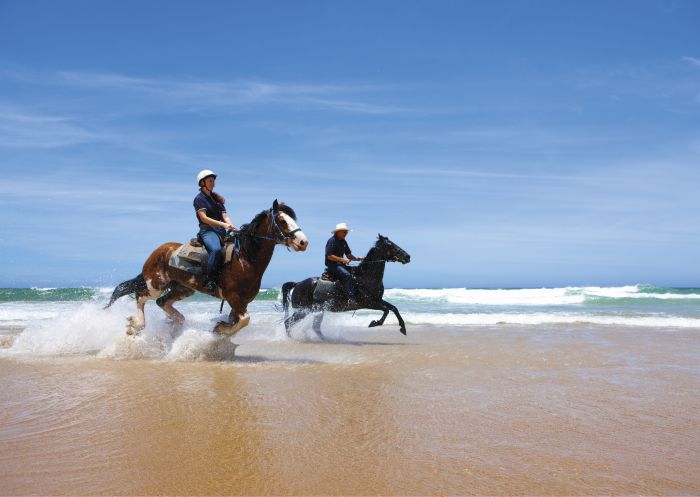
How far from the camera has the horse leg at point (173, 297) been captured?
8.66 metres

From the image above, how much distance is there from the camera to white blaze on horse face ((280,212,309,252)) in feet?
23.1

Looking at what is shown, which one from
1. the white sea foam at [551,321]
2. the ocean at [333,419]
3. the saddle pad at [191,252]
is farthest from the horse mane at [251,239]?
the white sea foam at [551,321]

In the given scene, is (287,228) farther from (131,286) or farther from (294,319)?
(294,319)

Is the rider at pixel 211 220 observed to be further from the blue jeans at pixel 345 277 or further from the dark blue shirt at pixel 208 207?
the blue jeans at pixel 345 277

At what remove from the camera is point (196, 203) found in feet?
26.0

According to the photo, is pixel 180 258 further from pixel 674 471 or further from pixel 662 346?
pixel 662 346

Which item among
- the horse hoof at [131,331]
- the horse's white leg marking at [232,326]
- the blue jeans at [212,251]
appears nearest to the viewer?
the horse's white leg marking at [232,326]

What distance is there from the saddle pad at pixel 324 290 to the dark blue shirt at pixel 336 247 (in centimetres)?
44

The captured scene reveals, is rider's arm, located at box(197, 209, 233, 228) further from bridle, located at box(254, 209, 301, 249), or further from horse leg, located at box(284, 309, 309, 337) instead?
horse leg, located at box(284, 309, 309, 337)

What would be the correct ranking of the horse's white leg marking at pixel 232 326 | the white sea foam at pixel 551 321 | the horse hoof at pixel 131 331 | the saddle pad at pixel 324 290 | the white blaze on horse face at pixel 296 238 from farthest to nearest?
1. the white sea foam at pixel 551 321
2. the saddle pad at pixel 324 290
3. the horse hoof at pixel 131 331
4. the horse's white leg marking at pixel 232 326
5. the white blaze on horse face at pixel 296 238

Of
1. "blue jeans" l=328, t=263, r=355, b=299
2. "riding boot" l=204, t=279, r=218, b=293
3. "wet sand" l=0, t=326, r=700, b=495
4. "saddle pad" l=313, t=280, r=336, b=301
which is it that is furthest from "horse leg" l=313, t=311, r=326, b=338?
"riding boot" l=204, t=279, r=218, b=293

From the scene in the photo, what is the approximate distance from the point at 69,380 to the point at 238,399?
2.09 m

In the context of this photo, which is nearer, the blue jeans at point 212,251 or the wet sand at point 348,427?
the wet sand at point 348,427

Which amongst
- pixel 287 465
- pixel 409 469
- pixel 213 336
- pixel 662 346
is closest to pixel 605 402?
pixel 409 469
